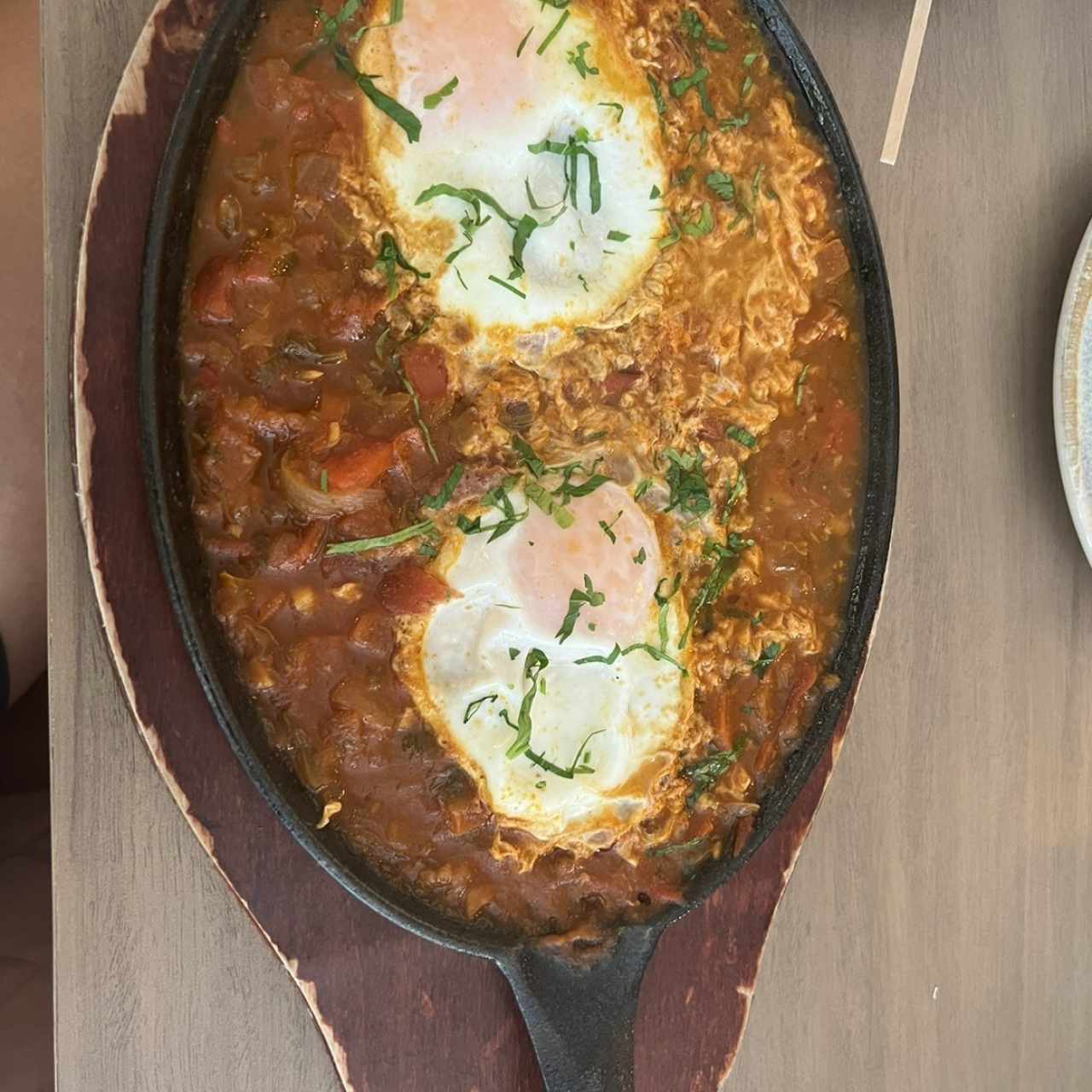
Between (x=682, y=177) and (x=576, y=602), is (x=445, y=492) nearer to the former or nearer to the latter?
(x=576, y=602)

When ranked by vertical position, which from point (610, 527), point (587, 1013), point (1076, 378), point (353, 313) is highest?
point (353, 313)

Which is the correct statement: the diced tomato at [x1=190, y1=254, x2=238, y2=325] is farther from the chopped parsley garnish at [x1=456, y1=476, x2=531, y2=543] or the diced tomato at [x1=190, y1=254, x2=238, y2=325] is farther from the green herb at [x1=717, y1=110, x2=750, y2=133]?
the green herb at [x1=717, y1=110, x2=750, y2=133]

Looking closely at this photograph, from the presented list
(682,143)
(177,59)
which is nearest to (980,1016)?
(682,143)

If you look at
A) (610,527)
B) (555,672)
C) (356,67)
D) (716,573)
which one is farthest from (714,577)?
(356,67)

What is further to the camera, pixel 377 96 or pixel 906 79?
pixel 906 79

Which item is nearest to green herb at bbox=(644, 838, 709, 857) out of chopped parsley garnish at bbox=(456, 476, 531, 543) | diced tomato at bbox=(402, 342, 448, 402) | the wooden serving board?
the wooden serving board

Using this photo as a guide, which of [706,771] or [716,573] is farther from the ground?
[716,573]

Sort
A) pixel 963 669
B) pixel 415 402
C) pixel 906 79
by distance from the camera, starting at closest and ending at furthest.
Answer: pixel 415 402
pixel 906 79
pixel 963 669
